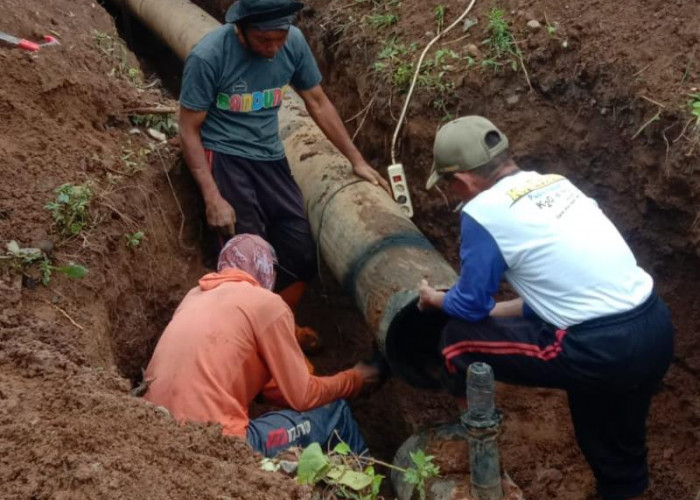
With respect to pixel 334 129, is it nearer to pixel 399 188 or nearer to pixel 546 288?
pixel 399 188

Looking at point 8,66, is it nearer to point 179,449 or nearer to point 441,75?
point 441,75

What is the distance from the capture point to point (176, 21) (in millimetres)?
7266

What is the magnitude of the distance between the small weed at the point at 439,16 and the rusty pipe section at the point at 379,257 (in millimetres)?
1153

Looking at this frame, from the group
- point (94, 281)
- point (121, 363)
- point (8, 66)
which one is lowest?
point (121, 363)

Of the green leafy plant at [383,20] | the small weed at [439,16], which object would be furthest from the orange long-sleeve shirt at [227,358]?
the green leafy plant at [383,20]

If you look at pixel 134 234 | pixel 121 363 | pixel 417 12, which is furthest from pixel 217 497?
pixel 417 12

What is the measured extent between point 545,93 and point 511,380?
210 centimetres

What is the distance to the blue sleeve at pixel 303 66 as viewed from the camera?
15.7 ft

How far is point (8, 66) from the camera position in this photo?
16.1 feet

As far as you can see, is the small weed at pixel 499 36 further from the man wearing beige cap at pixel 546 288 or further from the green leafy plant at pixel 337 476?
the green leafy plant at pixel 337 476

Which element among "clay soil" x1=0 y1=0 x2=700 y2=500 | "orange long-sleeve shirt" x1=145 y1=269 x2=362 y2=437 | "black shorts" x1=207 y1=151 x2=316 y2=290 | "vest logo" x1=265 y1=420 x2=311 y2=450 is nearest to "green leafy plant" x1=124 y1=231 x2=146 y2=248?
"clay soil" x1=0 y1=0 x2=700 y2=500

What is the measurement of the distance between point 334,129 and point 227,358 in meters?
1.84

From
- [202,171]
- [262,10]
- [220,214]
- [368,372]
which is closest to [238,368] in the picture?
[368,372]

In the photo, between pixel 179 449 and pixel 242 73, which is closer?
pixel 179 449
